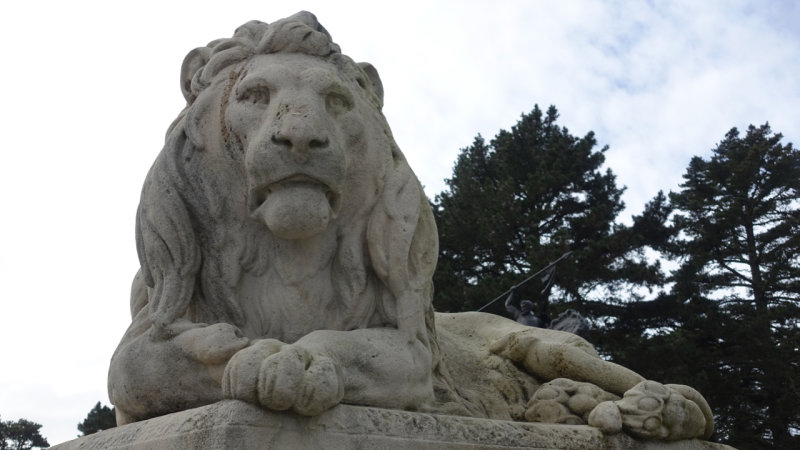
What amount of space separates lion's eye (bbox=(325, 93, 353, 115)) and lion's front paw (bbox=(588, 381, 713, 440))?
1.42m

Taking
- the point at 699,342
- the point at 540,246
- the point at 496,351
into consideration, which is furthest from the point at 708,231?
the point at 496,351

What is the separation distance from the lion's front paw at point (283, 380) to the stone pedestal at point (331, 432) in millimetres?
41

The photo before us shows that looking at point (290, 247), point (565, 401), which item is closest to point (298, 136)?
point (290, 247)

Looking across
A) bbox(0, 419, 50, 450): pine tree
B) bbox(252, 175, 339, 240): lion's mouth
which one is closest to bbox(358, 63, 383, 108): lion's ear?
bbox(252, 175, 339, 240): lion's mouth

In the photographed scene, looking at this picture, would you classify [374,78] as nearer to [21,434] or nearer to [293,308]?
[293,308]

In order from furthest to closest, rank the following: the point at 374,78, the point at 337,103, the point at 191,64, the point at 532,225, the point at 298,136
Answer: the point at 532,225 → the point at 374,78 → the point at 191,64 → the point at 337,103 → the point at 298,136

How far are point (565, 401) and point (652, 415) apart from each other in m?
0.39

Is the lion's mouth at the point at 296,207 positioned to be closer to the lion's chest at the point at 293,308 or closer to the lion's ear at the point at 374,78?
the lion's chest at the point at 293,308

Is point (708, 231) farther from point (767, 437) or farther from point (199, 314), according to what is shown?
point (199, 314)

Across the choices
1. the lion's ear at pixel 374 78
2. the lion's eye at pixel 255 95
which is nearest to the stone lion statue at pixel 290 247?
the lion's eye at pixel 255 95

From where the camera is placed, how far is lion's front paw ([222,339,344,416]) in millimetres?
2361

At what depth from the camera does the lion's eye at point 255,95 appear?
3.07 metres

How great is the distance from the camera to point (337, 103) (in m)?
3.16

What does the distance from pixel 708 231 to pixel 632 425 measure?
1785cm
